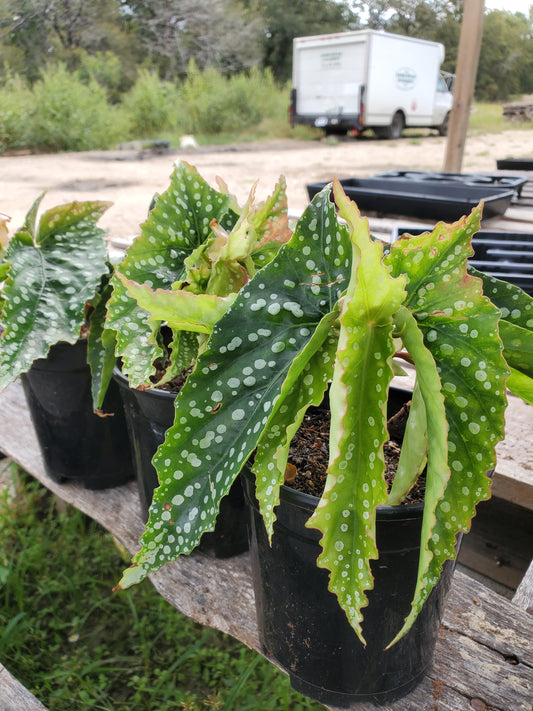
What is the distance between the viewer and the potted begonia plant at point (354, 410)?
1.63 ft

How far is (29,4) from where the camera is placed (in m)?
16.9

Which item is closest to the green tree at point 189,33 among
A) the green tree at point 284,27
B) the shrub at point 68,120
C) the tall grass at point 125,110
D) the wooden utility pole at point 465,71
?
the green tree at point 284,27

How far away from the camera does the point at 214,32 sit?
21328 millimetres

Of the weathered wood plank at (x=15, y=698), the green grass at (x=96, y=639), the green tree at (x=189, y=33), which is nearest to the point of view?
the weathered wood plank at (x=15, y=698)

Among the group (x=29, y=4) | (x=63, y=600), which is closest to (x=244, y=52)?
(x=29, y=4)

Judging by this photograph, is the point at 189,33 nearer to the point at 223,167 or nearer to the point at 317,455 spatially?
the point at 223,167

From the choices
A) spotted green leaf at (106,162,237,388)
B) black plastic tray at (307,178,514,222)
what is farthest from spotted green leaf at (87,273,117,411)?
black plastic tray at (307,178,514,222)

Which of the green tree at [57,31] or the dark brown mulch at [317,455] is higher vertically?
the green tree at [57,31]

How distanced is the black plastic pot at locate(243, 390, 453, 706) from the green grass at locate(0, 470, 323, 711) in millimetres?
501

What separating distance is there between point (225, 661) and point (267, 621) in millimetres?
854

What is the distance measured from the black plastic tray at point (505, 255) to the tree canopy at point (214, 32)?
15.6m

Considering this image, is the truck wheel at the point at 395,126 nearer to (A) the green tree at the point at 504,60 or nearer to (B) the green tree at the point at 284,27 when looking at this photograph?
(B) the green tree at the point at 284,27

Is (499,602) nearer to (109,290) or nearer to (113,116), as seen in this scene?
(109,290)

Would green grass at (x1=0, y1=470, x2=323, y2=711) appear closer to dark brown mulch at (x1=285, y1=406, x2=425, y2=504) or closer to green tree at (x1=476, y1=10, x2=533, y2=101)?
dark brown mulch at (x1=285, y1=406, x2=425, y2=504)
